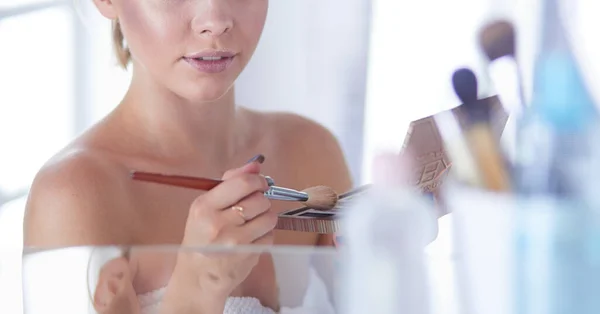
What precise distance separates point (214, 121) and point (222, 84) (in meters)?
0.03

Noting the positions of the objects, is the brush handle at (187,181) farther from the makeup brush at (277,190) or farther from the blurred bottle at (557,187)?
the blurred bottle at (557,187)

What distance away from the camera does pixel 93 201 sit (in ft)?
1.38

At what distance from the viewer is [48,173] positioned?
1.43 feet

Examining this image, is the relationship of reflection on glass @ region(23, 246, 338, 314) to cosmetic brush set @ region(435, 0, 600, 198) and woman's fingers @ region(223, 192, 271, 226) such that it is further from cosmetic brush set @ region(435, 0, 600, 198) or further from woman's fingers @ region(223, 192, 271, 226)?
cosmetic brush set @ region(435, 0, 600, 198)

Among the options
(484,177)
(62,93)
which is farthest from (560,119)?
(62,93)

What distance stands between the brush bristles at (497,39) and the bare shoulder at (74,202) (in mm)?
260

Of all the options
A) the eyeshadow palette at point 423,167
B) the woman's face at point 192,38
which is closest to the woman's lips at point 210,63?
the woman's face at point 192,38

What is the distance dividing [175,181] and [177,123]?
46 millimetres

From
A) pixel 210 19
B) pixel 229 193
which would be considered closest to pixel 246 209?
pixel 229 193

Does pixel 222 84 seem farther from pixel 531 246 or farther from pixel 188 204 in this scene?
pixel 531 246

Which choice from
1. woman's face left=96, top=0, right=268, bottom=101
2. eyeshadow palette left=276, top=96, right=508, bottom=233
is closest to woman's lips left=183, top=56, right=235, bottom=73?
woman's face left=96, top=0, right=268, bottom=101

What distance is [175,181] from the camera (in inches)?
17.0

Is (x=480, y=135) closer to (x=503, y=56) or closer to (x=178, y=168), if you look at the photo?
(x=503, y=56)

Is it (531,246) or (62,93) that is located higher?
(62,93)
